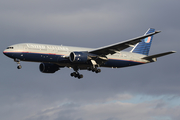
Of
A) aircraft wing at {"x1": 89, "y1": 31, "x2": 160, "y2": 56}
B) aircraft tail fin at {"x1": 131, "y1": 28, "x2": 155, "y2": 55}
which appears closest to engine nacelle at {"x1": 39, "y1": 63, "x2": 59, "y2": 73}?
aircraft wing at {"x1": 89, "y1": 31, "x2": 160, "y2": 56}

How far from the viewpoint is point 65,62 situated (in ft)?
201

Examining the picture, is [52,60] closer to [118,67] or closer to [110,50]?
[110,50]

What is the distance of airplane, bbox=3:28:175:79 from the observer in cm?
5784

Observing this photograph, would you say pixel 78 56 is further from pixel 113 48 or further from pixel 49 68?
pixel 49 68

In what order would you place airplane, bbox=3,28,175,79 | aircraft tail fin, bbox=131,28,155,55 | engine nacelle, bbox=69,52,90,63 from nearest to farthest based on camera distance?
1. airplane, bbox=3,28,175,79
2. engine nacelle, bbox=69,52,90,63
3. aircraft tail fin, bbox=131,28,155,55

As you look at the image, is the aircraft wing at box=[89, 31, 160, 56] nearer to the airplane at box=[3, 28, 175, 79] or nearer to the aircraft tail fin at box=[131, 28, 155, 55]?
the airplane at box=[3, 28, 175, 79]

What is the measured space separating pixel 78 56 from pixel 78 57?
184 mm

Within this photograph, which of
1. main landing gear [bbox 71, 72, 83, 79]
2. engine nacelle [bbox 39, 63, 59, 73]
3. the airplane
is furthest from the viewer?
engine nacelle [bbox 39, 63, 59, 73]

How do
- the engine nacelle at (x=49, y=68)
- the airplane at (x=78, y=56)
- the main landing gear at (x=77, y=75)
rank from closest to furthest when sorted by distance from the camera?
the airplane at (x=78, y=56) → the main landing gear at (x=77, y=75) → the engine nacelle at (x=49, y=68)

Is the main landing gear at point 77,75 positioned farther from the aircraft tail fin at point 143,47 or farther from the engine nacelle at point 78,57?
the aircraft tail fin at point 143,47

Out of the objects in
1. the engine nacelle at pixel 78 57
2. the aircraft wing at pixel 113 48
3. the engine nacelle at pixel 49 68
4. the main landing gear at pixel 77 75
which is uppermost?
the aircraft wing at pixel 113 48

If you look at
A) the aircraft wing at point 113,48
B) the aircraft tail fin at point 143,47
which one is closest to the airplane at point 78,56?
the aircraft wing at point 113,48

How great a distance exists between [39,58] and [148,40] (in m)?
29.7

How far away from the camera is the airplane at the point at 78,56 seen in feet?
190
